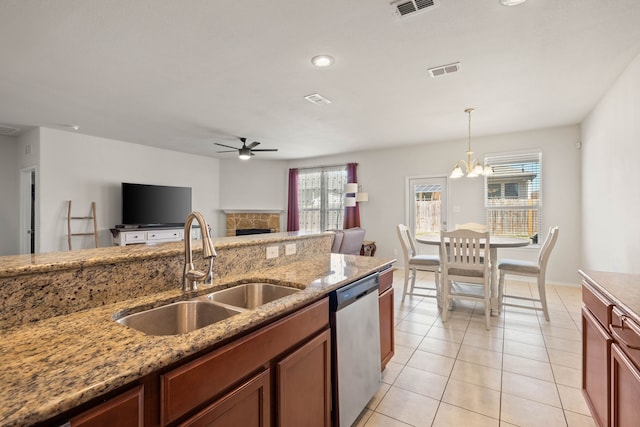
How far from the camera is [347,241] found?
4.96 m

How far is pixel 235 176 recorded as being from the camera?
7777 mm

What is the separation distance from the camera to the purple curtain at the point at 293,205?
25.3 feet

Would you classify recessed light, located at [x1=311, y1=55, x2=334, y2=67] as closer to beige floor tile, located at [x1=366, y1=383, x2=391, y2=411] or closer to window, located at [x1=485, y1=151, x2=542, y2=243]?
beige floor tile, located at [x1=366, y1=383, x2=391, y2=411]

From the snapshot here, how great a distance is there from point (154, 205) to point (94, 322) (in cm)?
573

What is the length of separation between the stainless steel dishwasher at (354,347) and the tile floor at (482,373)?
221 mm

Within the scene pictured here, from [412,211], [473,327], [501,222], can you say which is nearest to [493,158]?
[501,222]

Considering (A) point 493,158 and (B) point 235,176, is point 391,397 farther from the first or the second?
(B) point 235,176

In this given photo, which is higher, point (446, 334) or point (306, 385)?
point (306, 385)

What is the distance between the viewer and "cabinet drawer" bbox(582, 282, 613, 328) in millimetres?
1418

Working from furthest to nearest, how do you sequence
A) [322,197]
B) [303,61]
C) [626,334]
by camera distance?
[322,197] → [303,61] → [626,334]

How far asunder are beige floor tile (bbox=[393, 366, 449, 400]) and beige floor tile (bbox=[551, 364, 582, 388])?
82cm

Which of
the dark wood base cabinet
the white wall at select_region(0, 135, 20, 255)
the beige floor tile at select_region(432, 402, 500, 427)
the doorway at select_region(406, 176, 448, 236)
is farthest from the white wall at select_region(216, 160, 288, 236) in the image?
the dark wood base cabinet

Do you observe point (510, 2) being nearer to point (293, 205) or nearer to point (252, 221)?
point (293, 205)

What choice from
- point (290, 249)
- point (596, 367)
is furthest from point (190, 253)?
point (596, 367)
